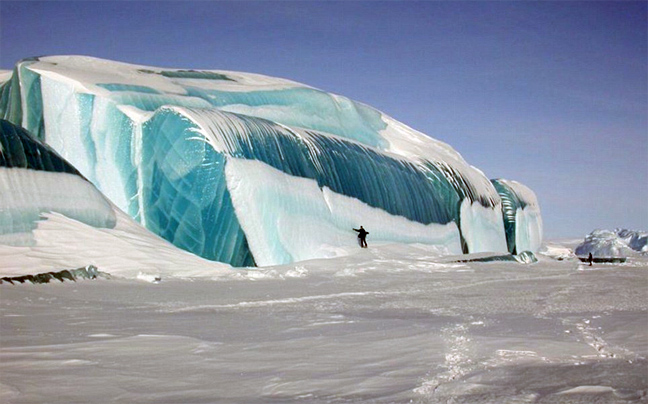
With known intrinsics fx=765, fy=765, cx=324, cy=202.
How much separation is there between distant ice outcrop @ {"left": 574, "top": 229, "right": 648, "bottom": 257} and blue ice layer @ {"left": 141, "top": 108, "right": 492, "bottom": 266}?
26.8m

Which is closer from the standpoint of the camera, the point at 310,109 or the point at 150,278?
the point at 150,278

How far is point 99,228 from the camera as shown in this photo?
43.6 ft

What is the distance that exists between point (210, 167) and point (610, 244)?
33.9m

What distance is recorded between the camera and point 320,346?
16.0 ft

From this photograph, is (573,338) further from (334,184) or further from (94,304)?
(334,184)

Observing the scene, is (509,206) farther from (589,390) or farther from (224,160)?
(589,390)

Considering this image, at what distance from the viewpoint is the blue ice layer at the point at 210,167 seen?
49.2 feet

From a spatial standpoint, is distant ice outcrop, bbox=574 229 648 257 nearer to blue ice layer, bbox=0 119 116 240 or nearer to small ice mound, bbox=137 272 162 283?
blue ice layer, bbox=0 119 116 240

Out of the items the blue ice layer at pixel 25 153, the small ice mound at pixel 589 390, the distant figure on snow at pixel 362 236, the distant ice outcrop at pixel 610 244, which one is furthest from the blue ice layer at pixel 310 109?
the distant ice outcrop at pixel 610 244

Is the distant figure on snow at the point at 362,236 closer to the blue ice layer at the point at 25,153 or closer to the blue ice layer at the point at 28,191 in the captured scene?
the blue ice layer at the point at 28,191

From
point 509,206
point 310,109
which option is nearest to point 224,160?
point 310,109

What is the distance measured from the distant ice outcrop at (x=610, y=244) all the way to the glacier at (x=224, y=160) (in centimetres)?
2292

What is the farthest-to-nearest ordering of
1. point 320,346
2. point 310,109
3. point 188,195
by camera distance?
point 310,109, point 188,195, point 320,346

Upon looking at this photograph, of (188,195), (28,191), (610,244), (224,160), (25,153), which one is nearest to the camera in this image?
(28,191)
